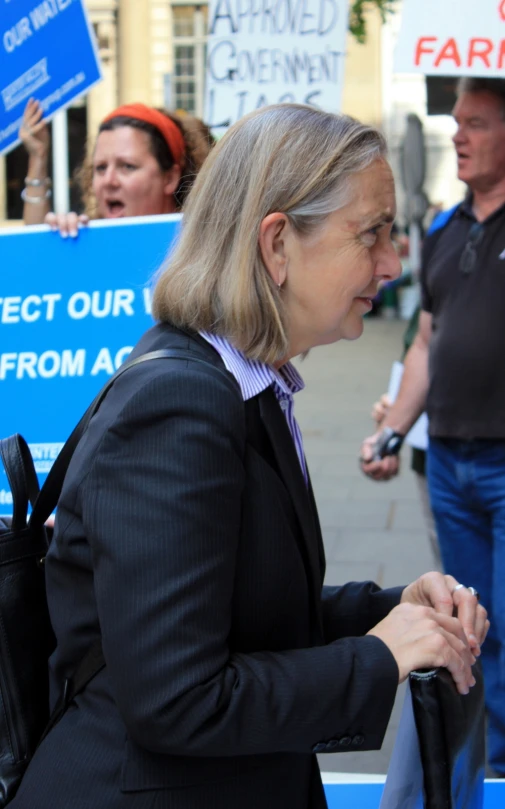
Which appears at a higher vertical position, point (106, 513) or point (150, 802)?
point (106, 513)

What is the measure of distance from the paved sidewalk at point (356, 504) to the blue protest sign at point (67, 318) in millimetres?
1492

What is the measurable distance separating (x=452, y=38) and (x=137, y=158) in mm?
958

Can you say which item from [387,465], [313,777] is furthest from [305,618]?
[387,465]

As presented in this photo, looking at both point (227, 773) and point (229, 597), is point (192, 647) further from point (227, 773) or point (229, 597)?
point (227, 773)

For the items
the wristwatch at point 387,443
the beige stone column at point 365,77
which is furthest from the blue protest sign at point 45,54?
the beige stone column at point 365,77

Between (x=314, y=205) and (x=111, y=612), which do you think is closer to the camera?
(x=111, y=612)

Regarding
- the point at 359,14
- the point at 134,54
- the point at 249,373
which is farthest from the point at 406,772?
the point at 134,54

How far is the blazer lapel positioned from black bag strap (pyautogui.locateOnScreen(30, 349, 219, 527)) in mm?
96

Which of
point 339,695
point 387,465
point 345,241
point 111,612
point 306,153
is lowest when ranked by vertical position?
point 387,465

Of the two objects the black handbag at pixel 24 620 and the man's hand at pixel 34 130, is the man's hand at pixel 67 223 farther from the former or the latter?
the black handbag at pixel 24 620

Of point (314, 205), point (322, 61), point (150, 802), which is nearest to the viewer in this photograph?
point (150, 802)

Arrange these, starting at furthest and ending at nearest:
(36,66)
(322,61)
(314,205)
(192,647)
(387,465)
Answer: (322,61), (387,465), (36,66), (314,205), (192,647)

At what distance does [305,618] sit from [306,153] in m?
0.60

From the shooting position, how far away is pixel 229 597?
1.27 meters
